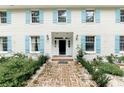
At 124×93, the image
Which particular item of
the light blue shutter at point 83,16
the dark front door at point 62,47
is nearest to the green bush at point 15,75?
the light blue shutter at point 83,16

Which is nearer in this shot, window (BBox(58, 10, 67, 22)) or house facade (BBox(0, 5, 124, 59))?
house facade (BBox(0, 5, 124, 59))

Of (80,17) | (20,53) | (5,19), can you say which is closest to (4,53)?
(20,53)

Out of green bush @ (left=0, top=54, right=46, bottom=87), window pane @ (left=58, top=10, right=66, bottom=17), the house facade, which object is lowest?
green bush @ (left=0, top=54, right=46, bottom=87)

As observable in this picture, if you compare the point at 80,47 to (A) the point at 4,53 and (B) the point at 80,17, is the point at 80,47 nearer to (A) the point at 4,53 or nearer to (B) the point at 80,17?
(B) the point at 80,17

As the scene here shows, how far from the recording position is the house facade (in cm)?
1898

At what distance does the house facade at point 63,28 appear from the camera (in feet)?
62.3

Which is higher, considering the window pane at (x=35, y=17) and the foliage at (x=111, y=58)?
the window pane at (x=35, y=17)

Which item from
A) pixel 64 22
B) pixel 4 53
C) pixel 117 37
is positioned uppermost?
pixel 64 22

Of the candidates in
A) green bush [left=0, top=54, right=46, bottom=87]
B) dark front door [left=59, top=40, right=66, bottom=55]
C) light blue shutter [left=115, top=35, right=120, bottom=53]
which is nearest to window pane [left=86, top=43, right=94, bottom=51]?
light blue shutter [left=115, top=35, right=120, bottom=53]

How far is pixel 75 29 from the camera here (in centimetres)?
1902

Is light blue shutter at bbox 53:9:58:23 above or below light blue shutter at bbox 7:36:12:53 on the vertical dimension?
above

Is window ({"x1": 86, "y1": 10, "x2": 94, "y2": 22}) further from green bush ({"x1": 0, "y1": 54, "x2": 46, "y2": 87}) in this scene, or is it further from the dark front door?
green bush ({"x1": 0, "y1": 54, "x2": 46, "y2": 87})

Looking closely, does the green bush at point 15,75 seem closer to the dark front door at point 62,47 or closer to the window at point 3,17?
the window at point 3,17

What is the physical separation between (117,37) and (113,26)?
908mm
